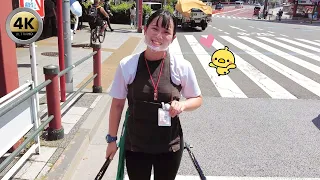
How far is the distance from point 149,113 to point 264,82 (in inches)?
265

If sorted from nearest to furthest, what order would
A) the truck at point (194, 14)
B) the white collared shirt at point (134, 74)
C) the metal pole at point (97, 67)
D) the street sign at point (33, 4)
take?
the white collared shirt at point (134, 74) → the street sign at point (33, 4) → the metal pole at point (97, 67) → the truck at point (194, 14)

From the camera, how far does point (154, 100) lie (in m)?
2.09

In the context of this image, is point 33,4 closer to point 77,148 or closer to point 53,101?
point 53,101

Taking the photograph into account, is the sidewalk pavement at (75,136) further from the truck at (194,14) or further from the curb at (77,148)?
the truck at (194,14)

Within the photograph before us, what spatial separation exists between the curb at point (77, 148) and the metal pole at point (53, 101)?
229mm

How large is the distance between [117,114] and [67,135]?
2.10m

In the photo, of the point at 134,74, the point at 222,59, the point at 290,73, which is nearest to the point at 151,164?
the point at 134,74

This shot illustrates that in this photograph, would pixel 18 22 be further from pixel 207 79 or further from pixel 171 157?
pixel 207 79

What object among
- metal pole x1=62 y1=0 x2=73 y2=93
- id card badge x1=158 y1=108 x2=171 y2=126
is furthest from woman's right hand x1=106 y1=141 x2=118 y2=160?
metal pole x1=62 y1=0 x2=73 y2=93

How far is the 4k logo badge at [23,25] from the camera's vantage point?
3131 mm

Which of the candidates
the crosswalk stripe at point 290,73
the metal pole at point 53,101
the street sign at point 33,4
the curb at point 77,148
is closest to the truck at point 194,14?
the crosswalk stripe at point 290,73

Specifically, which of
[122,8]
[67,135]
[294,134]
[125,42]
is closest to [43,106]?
[67,135]

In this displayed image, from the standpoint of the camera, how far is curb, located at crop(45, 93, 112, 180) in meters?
3.28

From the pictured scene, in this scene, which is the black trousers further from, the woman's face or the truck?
the truck
